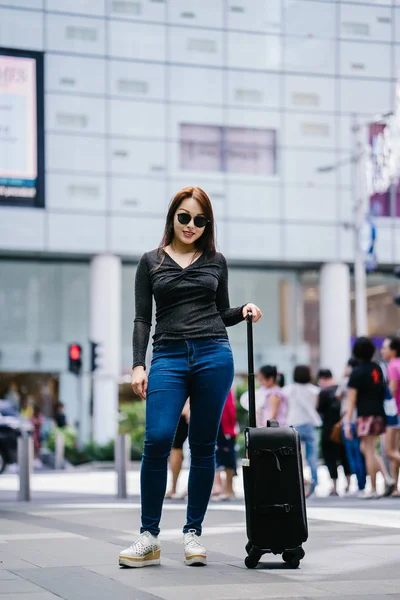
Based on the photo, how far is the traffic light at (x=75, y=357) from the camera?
95.0 ft

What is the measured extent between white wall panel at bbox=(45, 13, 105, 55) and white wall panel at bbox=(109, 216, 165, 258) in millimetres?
4915

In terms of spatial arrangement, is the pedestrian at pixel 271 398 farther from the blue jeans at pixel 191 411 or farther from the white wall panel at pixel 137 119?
the white wall panel at pixel 137 119

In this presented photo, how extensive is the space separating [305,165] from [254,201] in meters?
1.97

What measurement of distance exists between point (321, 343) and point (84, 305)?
748 centimetres

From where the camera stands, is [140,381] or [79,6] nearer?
[140,381]

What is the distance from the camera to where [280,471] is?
245 inches

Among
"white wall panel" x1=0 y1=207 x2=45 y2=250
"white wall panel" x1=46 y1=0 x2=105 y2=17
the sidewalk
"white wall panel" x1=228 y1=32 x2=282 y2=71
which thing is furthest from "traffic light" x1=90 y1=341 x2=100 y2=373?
the sidewalk

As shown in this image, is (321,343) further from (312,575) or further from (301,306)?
(312,575)

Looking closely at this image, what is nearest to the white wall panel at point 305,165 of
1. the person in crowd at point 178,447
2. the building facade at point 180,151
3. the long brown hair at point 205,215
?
the building facade at point 180,151

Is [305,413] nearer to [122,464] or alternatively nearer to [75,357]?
[122,464]

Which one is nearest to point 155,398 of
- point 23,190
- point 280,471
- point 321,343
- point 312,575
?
point 280,471

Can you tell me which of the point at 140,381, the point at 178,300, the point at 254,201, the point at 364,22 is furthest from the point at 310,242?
the point at 140,381

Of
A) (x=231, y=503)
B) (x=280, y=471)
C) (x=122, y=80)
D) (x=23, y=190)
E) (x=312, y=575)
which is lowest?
(x=231, y=503)

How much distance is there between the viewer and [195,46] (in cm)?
3738
